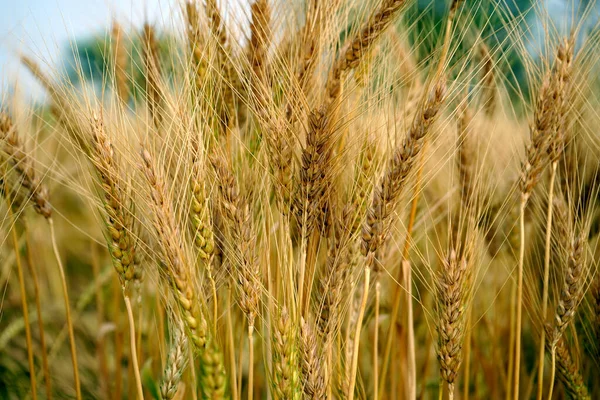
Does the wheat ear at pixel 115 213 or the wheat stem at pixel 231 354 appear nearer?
the wheat ear at pixel 115 213

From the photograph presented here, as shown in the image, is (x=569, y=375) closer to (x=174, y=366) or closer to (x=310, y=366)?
(x=310, y=366)

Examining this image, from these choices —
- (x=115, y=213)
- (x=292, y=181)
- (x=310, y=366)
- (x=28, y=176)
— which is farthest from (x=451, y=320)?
(x=28, y=176)

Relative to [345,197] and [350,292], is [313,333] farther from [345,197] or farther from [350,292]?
[345,197]

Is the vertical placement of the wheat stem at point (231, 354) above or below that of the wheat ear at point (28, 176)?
below

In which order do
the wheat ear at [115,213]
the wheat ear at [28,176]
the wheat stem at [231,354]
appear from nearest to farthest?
the wheat ear at [115,213], the wheat stem at [231,354], the wheat ear at [28,176]

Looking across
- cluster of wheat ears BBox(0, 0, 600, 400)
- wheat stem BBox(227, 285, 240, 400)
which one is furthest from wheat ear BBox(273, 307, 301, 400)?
wheat stem BBox(227, 285, 240, 400)

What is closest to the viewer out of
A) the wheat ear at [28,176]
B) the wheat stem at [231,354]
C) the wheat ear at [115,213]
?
the wheat ear at [115,213]

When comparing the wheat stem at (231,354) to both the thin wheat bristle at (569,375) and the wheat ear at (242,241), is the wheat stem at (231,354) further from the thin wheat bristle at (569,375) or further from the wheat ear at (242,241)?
the thin wheat bristle at (569,375)

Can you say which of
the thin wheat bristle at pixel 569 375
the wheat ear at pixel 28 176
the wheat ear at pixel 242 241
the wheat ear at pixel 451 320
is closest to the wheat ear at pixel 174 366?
the wheat ear at pixel 242 241

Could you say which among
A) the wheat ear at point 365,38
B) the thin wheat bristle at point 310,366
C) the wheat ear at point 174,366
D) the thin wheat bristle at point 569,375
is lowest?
the wheat ear at point 174,366

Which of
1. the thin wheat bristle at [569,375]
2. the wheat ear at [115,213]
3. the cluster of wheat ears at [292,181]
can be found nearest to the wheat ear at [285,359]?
the cluster of wheat ears at [292,181]

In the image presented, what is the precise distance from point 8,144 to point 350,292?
82 centimetres

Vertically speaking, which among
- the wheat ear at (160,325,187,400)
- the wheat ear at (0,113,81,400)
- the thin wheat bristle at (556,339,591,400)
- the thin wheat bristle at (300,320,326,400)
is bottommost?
the wheat ear at (160,325,187,400)

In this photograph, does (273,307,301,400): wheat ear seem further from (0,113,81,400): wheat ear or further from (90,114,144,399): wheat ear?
(0,113,81,400): wheat ear
